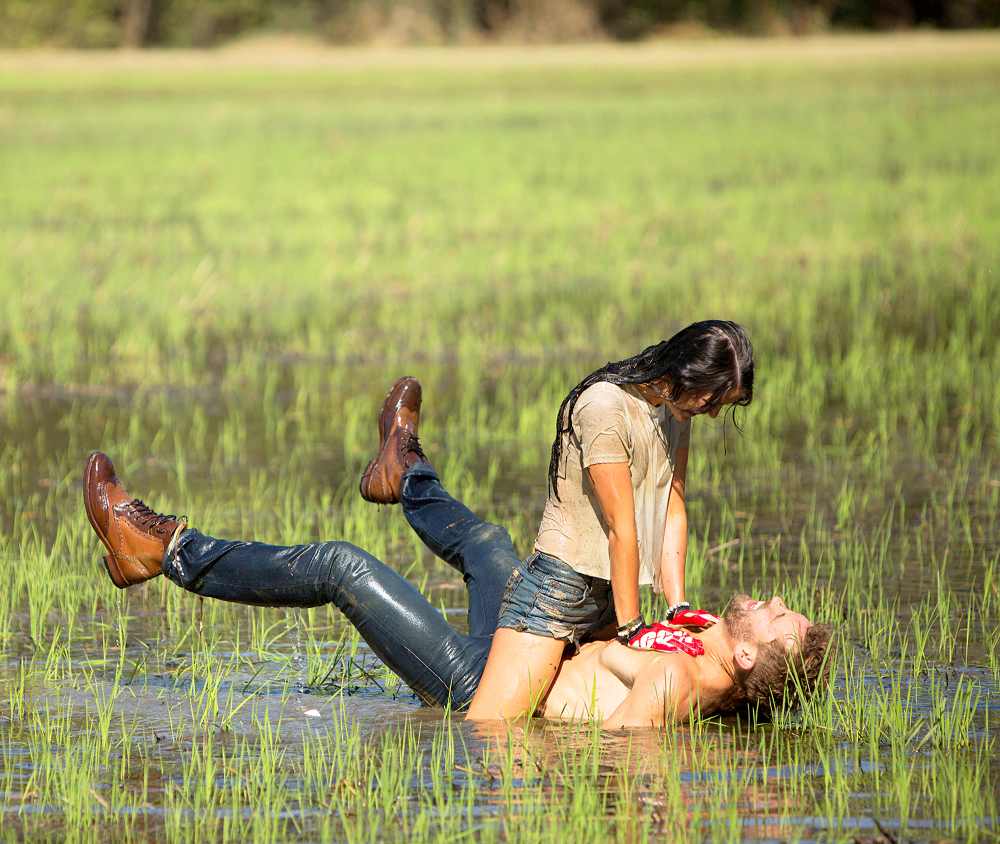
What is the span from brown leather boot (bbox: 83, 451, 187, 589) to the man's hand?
153 centimetres

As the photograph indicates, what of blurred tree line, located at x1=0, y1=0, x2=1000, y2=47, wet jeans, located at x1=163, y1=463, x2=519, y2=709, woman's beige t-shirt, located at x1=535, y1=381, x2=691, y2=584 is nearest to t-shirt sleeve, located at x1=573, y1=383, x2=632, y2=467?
woman's beige t-shirt, located at x1=535, y1=381, x2=691, y2=584

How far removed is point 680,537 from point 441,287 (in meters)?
8.73

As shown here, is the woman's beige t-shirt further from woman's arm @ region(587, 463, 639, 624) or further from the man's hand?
the man's hand

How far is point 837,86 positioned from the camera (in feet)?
103

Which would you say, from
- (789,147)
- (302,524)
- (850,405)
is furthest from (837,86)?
(302,524)

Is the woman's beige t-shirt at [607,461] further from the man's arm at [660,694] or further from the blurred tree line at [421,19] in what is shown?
the blurred tree line at [421,19]

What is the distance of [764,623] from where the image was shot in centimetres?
491

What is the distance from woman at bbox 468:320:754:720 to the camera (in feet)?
15.7

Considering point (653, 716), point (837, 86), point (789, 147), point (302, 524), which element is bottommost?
point (653, 716)

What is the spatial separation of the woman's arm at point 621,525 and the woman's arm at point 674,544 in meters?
0.38

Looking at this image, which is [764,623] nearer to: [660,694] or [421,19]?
[660,694]

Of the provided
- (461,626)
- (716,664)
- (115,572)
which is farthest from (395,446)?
(716,664)

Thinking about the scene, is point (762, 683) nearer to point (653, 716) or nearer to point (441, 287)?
point (653, 716)

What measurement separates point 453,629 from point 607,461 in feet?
2.51
